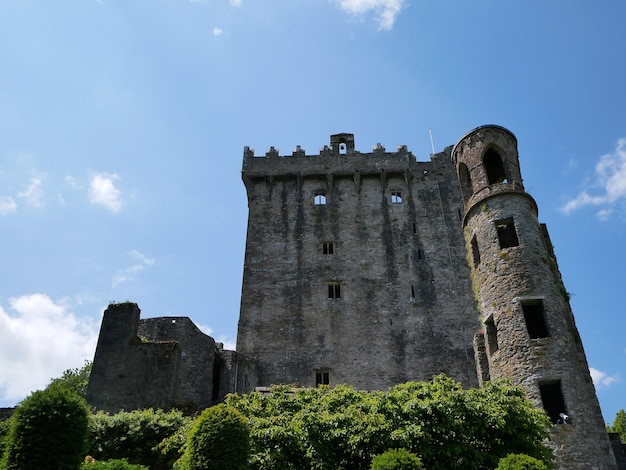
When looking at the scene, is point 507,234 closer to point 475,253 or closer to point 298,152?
point 475,253

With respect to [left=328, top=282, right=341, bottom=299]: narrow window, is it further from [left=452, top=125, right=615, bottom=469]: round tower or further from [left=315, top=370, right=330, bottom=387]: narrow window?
[left=452, top=125, right=615, bottom=469]: round tower

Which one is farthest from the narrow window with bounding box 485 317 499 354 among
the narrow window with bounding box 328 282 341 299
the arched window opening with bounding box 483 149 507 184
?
the narrow window with bounding box 328 282 341 299

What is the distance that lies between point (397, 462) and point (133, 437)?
993 centimetres

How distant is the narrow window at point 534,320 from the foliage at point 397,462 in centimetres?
882

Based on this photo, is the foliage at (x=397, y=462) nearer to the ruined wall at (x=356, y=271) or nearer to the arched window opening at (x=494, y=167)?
the arched window opening at (x=494, y=167)

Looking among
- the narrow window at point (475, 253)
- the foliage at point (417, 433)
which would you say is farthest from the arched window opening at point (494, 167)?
the foliage at point (417, 433)

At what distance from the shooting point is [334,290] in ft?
103

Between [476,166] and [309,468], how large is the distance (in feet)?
46.9

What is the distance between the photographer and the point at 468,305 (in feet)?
100.0

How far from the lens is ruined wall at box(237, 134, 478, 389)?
29016mm

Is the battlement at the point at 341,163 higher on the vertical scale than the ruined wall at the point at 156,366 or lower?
higher

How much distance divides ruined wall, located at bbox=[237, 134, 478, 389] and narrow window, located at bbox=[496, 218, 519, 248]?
31.0 ft

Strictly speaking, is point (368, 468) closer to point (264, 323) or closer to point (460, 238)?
point (264, 323)

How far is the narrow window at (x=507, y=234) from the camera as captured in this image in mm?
21323
